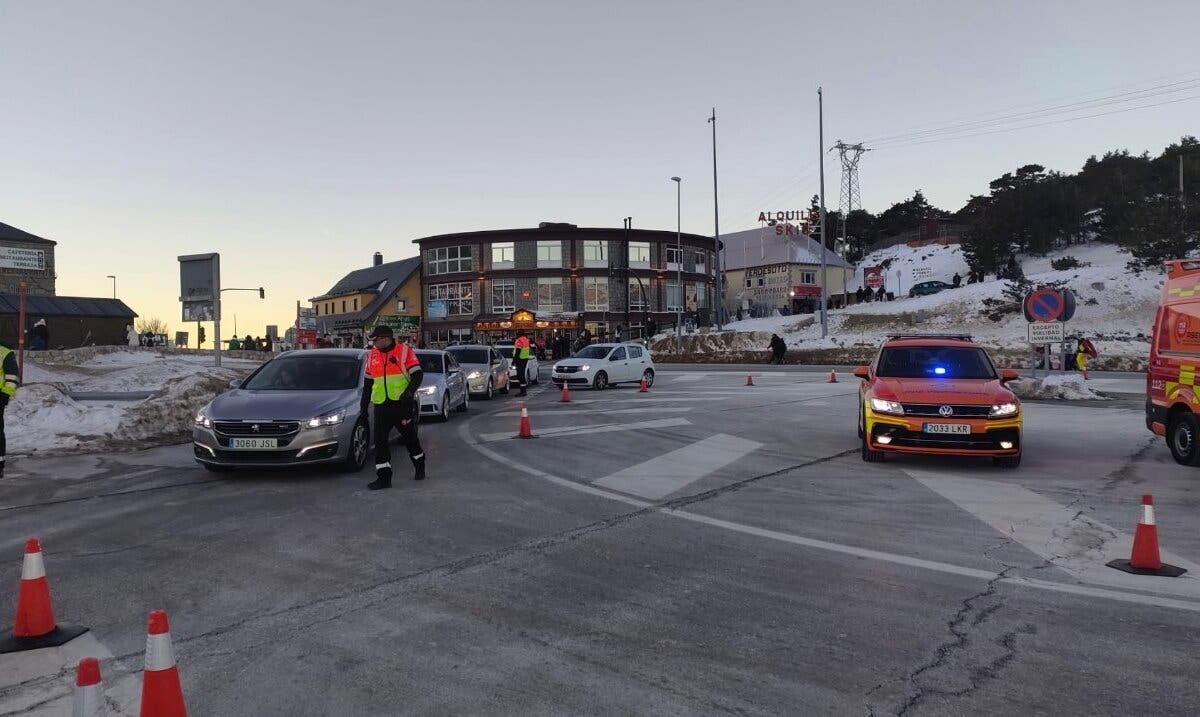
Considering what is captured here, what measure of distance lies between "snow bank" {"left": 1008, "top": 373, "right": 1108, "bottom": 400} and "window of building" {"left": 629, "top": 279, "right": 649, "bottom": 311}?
44286mm

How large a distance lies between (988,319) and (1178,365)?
38407mm

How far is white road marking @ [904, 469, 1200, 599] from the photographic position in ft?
17.0

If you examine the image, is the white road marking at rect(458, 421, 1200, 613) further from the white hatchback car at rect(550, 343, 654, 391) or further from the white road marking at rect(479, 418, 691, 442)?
the white hatchback car at rect(550, 343, 654, 391)

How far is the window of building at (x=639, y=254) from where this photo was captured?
6375cm

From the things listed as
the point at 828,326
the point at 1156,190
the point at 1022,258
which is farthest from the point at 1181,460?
the point at 1022,258

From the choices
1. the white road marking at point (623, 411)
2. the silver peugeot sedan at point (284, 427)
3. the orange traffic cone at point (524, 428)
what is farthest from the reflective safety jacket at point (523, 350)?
the silver peugeot sedan at point (284, 427)

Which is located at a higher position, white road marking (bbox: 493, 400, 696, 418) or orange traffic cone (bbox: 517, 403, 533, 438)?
orange traffic cone (bbox: 517, 403, 533, 438)

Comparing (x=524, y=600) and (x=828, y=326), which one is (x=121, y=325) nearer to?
(x=828, y=326)

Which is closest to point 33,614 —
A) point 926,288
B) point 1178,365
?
point 1178,365

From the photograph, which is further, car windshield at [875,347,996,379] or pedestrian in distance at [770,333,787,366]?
pedestrian in distance at [770,333,787,366]

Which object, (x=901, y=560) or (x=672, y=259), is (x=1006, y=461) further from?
(x=672, y=259)

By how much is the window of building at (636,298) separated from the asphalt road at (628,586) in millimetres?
53269

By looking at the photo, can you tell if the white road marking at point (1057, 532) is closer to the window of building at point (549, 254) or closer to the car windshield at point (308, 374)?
the car windshield at point (308, 374)

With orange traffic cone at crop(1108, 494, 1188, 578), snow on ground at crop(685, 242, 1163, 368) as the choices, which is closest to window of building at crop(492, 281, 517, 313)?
snow on ground at crop(685, 242, 1163, 368)
